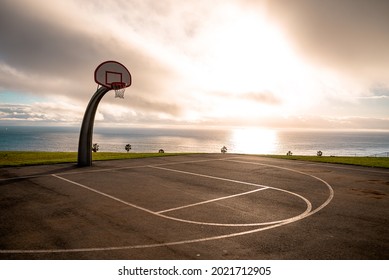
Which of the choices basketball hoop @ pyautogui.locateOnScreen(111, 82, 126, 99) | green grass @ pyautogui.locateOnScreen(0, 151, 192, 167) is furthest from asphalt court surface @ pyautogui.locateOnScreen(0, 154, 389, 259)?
basketball hoop @ pyautogui.locateOnScreen(111, 82, 126, 99)

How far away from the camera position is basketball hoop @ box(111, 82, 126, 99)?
20922mm

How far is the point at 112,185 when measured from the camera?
14180 mm

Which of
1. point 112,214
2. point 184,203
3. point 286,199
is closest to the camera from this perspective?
point 112,214

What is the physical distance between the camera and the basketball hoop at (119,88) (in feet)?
68.6

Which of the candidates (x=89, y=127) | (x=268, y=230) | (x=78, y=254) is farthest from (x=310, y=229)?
(x=89, y=127)

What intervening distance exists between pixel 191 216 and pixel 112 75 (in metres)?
16.0

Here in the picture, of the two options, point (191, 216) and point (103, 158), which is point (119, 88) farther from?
point (191, 216)

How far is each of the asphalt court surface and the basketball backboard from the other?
7.93 meters

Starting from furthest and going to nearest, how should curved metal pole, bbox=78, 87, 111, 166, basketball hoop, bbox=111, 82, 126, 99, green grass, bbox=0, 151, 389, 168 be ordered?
green grass, bbox=0, 151, 389, 168
basketball hoop, bbox=111, 82, 126, 99
curved metal pole, bbox=78, 87, 111, 166

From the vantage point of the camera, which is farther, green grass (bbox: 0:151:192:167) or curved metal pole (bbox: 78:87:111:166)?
green grass (bbox: 0:151:192:167)

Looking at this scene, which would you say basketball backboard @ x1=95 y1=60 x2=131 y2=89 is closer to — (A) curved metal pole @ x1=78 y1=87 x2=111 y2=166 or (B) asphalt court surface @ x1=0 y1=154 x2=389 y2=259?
(A) curved metal pole @ x1=78 y1=87 x2=111 y2=166

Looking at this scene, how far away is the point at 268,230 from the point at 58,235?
652 centimetres
